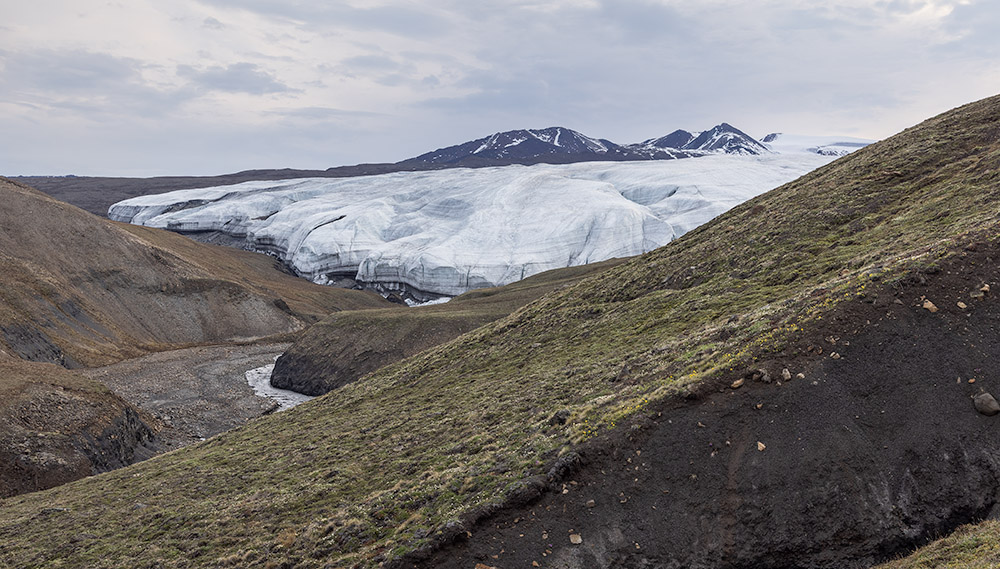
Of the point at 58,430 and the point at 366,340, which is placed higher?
the point at 58,430

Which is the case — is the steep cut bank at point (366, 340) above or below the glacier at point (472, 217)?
below

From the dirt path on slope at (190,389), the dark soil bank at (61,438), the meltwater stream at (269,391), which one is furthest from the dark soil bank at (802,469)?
the meltwater stream at (269,391)

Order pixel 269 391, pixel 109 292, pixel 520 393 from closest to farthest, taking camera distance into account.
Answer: pixel 520 393 < pixel 269 391 < pixel 109 292

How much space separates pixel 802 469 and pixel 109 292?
3133 inches

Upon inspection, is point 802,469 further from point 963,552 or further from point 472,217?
point 472,217

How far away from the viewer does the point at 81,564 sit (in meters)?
16.5

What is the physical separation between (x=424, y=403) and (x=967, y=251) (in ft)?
59.9

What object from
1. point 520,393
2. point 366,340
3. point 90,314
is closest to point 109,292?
point 90,314

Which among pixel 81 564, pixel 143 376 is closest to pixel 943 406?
pixel 81 564

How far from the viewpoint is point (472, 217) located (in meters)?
111

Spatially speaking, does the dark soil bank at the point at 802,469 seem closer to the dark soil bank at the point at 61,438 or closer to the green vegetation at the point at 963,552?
the green vegetation at the point at 963,552

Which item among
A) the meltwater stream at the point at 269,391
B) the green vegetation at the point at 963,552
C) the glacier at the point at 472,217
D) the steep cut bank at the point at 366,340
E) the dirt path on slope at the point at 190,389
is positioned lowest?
the meltwater stream at the point at 269,391

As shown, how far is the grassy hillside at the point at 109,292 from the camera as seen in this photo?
60.9m

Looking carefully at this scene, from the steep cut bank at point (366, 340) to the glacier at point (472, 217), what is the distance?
35588 millimetres
